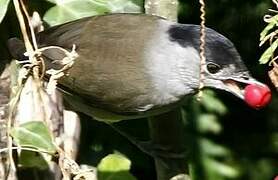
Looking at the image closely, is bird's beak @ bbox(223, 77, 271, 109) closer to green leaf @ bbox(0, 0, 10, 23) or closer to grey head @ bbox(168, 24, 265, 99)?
grey head @ bbox(168, 24, 265, 99)

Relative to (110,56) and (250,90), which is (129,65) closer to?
(110,56)

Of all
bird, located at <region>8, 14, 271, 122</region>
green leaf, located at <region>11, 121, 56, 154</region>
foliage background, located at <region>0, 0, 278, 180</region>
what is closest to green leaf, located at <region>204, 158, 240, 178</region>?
foliage background, located at <region>0, 0, 278, 180</region>

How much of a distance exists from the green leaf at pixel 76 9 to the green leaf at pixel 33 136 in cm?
41

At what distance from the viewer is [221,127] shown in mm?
3627

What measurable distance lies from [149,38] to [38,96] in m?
0.62

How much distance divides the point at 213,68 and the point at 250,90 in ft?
1.00

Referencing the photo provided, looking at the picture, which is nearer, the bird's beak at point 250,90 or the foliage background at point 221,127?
the bird's beak at point 250,90

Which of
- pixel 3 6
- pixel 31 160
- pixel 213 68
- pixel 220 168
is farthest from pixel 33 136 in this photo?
pixel 220 168

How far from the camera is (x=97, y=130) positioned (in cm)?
351

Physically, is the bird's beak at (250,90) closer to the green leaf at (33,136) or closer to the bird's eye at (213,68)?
the bird's eye at (213,68)

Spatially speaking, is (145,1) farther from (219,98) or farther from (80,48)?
(219,98)

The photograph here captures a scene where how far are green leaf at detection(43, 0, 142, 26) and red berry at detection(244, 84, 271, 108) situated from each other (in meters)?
0.58

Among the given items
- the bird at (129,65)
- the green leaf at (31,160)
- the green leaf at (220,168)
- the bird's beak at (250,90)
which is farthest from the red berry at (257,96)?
the green leaf at (220,168)

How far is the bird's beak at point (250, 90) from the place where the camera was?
2.67 m
